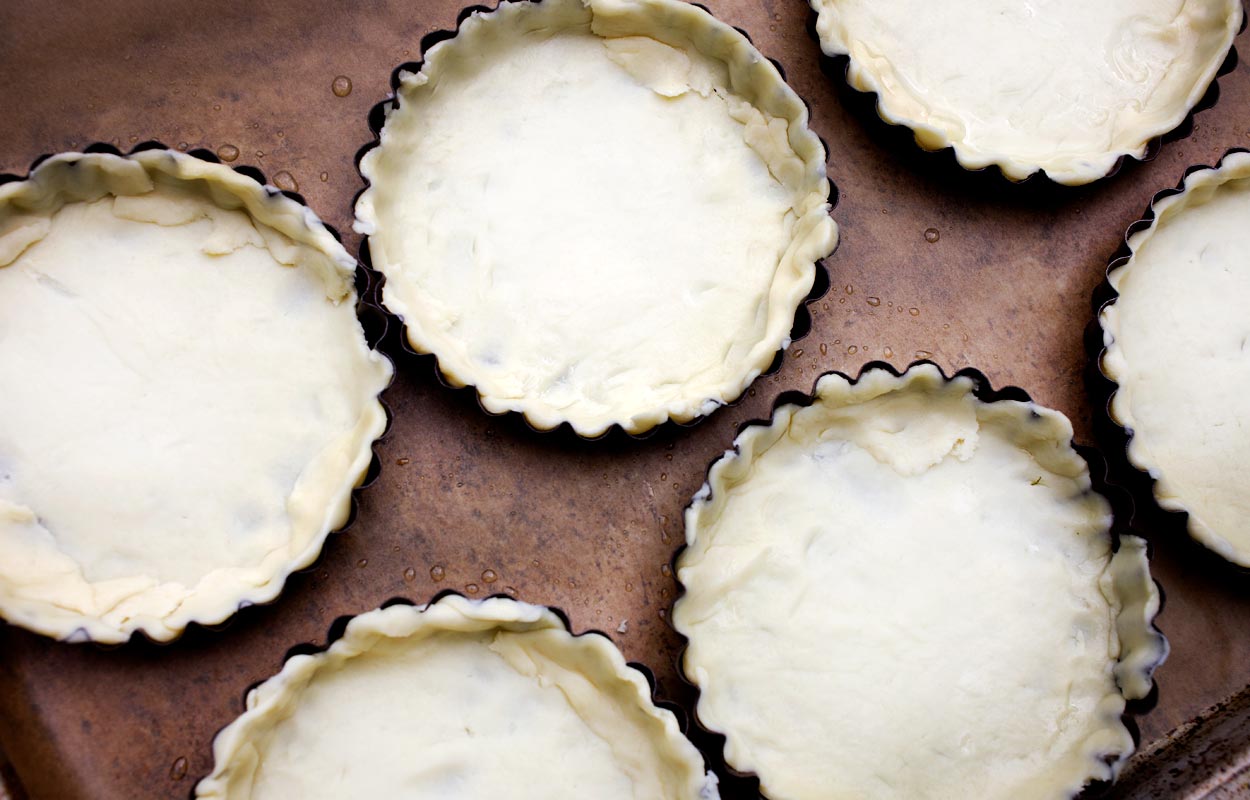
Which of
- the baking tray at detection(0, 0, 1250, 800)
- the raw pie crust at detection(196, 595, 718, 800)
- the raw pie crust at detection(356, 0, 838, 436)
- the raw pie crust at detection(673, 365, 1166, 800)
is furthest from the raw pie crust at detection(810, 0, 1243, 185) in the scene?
the raw pie crust at detection(196, 595, 718, 800)

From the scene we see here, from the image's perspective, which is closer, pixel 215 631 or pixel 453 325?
pixel 215 631

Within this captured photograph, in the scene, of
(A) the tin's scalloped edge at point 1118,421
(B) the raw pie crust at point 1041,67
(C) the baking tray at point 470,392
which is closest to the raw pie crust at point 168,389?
(C) the baking tray at point 470,392

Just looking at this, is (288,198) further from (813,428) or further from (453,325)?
(813,428)

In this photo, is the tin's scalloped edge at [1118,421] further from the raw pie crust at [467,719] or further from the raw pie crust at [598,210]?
the raw pie crust at [467,719]

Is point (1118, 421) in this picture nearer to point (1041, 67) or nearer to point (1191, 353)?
point (1191, 353)

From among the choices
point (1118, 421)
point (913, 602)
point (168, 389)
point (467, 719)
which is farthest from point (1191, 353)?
point (168, 389)

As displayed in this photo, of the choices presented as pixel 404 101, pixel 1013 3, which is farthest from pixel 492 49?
pixel 1013 3
